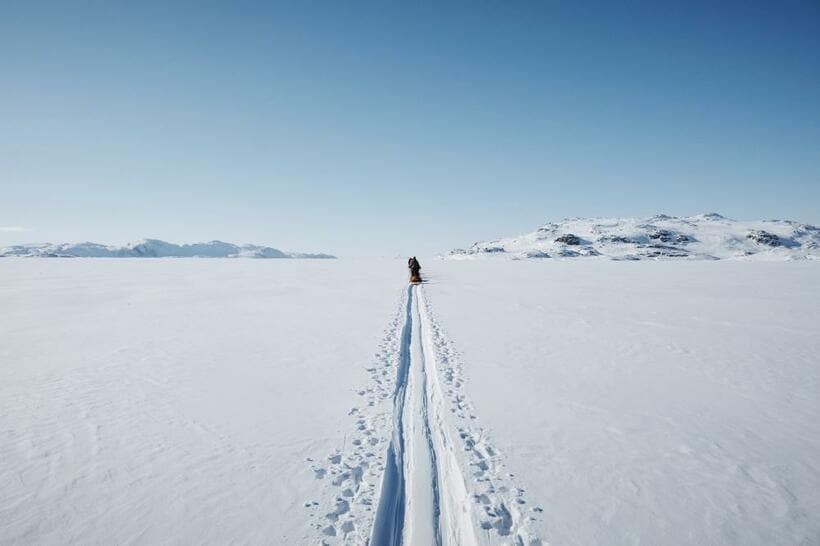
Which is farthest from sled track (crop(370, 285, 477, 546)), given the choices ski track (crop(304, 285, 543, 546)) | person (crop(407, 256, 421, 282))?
person (crop(407, 256, 421, 282))

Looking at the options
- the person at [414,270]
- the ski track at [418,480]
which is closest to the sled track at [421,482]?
the ski track at [418,480]

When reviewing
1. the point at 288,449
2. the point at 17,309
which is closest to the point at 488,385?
the point at 288,449

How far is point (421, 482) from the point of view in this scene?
4.75m

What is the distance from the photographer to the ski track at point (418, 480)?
4.00m

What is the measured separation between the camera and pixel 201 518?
4168 millimetres

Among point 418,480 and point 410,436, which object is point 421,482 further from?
point 410,436

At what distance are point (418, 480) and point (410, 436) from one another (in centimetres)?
107

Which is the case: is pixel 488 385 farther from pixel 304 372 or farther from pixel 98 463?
pixel 98 463

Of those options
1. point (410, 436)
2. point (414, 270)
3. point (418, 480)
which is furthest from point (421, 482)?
point (414, 270)

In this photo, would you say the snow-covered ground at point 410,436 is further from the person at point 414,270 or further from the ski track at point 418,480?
the person at point 414,270

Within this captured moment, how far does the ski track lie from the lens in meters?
4.00

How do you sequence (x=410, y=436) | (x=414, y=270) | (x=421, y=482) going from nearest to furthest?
1. (x=421, y=482)
2. (x=410, y=436)
3. (x=414, y=270)

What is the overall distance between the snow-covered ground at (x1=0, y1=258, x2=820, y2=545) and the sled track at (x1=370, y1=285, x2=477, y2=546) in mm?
25

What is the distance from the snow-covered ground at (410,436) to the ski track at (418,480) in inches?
1.0
